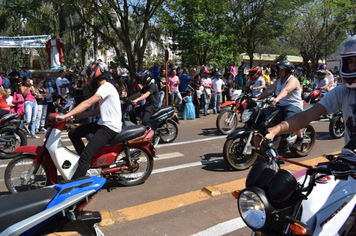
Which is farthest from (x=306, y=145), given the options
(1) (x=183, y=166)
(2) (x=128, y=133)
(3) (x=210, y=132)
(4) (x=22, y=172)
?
(4) (x=22, y=172)

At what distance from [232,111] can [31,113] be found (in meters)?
6.06

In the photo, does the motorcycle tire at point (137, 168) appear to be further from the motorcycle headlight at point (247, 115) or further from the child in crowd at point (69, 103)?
the child in crowd at point (69, 103)

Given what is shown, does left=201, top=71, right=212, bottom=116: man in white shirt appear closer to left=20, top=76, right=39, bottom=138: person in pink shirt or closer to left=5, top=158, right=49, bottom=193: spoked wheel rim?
left=20, top=76, right=39, bottom=138: person in pink shirt

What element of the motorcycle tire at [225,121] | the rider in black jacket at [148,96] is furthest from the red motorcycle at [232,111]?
the rider in black jacket at [148,96]

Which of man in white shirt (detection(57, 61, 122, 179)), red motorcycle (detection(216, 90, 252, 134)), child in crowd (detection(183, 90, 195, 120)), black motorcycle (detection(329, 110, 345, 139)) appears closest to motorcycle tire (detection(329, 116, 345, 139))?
black motorcycle (detection(329, 110, 345, 139))

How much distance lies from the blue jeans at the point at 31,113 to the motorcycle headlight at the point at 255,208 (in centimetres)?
881

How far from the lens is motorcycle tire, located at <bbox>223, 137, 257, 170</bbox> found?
5680mm

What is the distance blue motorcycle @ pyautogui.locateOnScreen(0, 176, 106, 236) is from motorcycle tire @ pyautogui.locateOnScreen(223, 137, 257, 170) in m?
3.33

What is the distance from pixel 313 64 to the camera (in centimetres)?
2986

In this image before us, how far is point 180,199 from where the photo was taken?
4582 mm

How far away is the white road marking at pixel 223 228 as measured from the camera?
3619 millimetres

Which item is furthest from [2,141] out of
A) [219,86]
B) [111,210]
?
[219,86]

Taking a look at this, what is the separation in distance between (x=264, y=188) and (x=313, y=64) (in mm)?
31228

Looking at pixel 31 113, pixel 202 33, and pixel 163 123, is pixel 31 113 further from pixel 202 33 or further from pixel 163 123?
pixel 202 33
